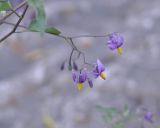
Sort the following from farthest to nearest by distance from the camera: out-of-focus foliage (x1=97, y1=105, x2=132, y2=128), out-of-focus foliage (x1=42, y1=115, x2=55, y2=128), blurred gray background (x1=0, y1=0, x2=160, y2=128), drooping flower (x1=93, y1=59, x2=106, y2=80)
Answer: blurred gray background (x1=0, y1=0, x2=160, y2=128) < out-of-focus foliage (x1=42, y1=115, x2=55, y2=128) < out-of-focus foliage (x1=97, y1=105, x2=132, y2=128) < drooping flower (x1=93, y1=59, x2=106, y2=80)

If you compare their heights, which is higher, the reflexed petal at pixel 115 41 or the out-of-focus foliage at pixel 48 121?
the out-of-focus foliage at pixel 48 121

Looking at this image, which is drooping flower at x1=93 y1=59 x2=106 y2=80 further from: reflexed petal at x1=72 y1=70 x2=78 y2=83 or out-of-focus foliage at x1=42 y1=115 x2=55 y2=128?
out-of-focus foliage at x1=42 y1=115 x2=55 y2=128

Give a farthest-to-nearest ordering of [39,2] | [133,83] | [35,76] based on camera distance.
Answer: [35,76]
[133,83]
[39,2]

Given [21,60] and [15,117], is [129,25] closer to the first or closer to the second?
[21,60]

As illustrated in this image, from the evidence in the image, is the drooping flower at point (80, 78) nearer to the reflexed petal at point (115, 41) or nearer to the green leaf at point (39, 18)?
the reflexed petal at point (115, 41)

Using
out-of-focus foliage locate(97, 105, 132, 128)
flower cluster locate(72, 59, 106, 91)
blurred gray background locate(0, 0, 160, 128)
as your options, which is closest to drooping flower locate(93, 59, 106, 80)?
flower cluster locate(72, 59, 106, 91)

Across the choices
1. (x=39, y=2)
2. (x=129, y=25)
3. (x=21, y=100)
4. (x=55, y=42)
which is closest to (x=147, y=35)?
(x=129, y=25)

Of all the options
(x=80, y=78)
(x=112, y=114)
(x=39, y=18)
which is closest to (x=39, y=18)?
(x=39, y=18)

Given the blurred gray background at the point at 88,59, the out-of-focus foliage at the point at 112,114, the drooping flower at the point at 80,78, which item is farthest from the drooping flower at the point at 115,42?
the blurred gray background at the point at 88,59
